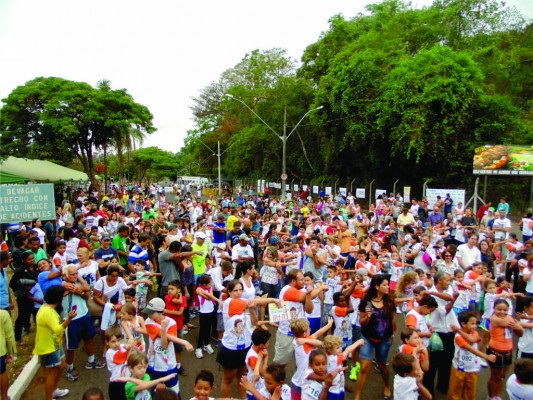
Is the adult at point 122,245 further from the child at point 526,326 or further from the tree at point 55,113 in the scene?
the tree at point 55,113

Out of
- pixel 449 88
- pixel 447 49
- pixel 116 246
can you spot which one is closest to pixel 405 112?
pixel 449 88

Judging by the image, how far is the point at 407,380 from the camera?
393 cm

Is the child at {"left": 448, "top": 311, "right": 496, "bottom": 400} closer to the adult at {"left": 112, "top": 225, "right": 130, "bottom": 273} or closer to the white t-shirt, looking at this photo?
the white t-shirt

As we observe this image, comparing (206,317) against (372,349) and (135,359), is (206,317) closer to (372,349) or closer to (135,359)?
(135,359)

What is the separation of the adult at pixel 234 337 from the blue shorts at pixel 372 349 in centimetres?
133

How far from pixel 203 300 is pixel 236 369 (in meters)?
1.51

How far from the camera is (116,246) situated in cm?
852

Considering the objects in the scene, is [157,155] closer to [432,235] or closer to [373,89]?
[373,89]

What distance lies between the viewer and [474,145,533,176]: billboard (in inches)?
698

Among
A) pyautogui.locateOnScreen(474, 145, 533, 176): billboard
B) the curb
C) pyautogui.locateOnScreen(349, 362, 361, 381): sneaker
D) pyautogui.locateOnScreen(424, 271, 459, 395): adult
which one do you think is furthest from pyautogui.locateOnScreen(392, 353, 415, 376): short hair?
pyautogui.locateOnScreen(474, 145, 533, 176): billboard

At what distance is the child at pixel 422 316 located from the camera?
478 centimetres

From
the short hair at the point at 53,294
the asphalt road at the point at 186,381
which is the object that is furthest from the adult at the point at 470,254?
the short hair at the point at 53,294

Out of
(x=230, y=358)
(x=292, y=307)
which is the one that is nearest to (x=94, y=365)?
(x=230, y=358)

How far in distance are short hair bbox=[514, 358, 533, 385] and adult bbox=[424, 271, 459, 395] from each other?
1182 millimetres
